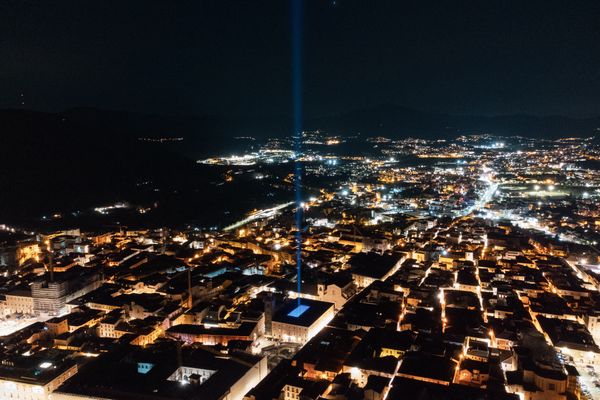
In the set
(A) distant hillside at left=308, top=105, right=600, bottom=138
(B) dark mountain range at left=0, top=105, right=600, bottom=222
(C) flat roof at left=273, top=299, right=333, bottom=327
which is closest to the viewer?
(C) flat roof at left=273, top=299, right=333, bottom=327

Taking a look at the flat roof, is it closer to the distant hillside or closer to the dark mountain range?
the dark mountain range

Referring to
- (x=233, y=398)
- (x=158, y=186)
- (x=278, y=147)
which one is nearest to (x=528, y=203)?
(x=233, y=398)

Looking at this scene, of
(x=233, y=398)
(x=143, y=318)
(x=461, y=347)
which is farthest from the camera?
(x=143, y=318)

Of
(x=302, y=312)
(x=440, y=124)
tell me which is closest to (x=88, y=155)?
(x=302, y=312)

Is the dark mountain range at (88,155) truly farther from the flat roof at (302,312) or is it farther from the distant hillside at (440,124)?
the flat roof at (302,312)

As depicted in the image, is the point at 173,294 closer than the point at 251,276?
Yes

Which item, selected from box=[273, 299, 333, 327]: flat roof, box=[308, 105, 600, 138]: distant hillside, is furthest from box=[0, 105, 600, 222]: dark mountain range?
box=[273, 299, 333, 327]: flat roof

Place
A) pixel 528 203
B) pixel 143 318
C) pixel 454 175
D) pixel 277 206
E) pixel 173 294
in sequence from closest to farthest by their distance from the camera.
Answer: pixel 143 318 < pixel 173 294 < pixel 528 203 < pixel 277 206 < pixel 454 175

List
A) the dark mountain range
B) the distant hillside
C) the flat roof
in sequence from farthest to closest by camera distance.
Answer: the distant hillside
the dark mountain range
the flat roof

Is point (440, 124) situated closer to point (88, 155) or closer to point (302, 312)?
point (88, 155)

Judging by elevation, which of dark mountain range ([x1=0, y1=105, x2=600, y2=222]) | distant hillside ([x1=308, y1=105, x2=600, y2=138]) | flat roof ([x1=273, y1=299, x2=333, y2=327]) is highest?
distant hillside ([x1=308, y1=105, x2=600, y2=138])

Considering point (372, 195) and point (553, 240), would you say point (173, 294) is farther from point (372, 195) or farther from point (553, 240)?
point (372, 195)
